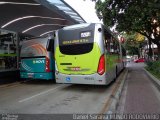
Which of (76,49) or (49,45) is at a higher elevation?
(49,45)

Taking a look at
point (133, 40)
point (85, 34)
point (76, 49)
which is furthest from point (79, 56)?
point (133, 40)

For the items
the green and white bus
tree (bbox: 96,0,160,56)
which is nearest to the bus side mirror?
the green and white bus

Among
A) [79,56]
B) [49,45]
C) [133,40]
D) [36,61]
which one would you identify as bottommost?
[36,61]

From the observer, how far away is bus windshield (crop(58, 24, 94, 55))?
44.5 ft

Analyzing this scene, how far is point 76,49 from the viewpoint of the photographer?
13938 mm

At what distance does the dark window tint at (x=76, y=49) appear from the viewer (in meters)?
13.6

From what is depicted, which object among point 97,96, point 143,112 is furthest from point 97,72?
point 143,112

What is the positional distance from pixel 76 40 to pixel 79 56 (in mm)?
828

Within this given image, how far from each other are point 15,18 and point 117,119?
18.9 m

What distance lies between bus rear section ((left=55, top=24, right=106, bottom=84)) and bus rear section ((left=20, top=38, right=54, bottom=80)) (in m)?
2.12

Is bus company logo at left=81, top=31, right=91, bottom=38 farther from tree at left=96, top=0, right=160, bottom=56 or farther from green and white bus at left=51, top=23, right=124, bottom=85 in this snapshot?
tree at left=96, top=0, right=160, bottom=56

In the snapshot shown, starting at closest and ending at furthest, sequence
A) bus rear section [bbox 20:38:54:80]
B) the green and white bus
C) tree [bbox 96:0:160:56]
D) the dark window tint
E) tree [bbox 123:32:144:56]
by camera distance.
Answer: the green and white bus, the dark window tint, bus rear section [bbox 20:38:54:80], tree [bbox 96:0:160:56], tree [bbox 123:32:144:56]

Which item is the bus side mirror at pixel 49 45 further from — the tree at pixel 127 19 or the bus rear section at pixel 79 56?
the tree at pixel 127 19

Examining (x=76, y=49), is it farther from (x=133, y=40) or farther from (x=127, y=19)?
(x=133, y=40)
